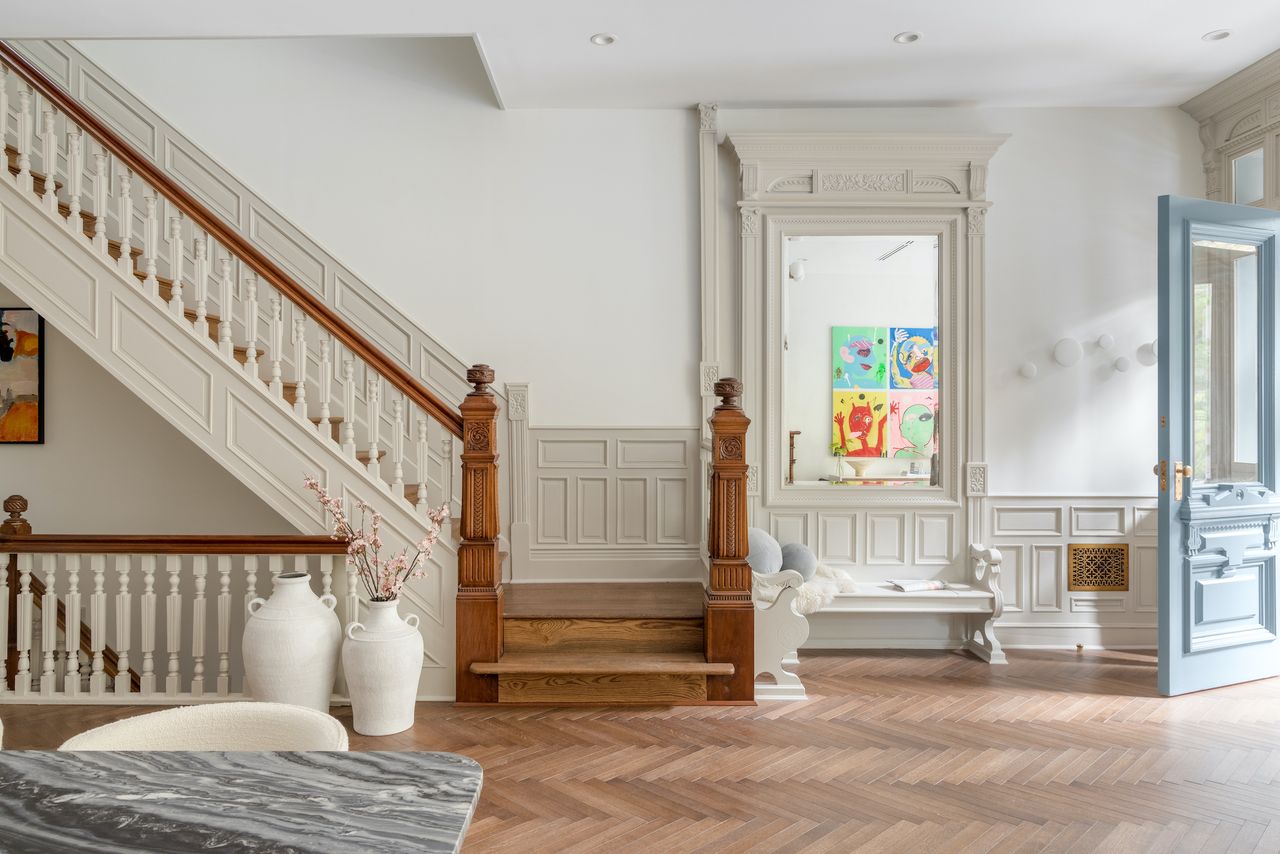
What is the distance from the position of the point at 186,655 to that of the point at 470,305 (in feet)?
10.1

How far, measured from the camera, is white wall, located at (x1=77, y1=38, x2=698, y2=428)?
208 inches

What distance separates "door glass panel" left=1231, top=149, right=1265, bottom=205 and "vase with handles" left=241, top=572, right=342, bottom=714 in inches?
224

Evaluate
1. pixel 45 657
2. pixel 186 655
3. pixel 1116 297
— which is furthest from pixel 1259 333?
pixel 186 655

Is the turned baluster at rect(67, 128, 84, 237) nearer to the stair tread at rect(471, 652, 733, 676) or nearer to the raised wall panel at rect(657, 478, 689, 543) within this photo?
the stair tread at rect(471, 652, 733, 676)

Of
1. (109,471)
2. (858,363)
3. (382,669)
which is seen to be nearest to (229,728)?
(382,669)

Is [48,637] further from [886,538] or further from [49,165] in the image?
[886,538]

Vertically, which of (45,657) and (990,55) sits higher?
(990,55)

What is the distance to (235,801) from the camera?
4.35ft

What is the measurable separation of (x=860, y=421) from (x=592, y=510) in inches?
90.7

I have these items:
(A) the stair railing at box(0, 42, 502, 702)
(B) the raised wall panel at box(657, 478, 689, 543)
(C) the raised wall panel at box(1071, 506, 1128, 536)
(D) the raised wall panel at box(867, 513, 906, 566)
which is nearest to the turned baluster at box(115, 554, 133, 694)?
(A) the stair railing at box(0, 42, 502, 702)

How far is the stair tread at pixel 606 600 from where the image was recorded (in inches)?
169

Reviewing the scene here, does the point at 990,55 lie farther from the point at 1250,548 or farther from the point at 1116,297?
the point at 1250,548

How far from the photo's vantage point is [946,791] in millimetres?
3176

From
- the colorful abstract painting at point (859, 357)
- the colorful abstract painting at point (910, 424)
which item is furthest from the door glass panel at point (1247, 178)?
the colorful abstract painting at point (859, 357)
